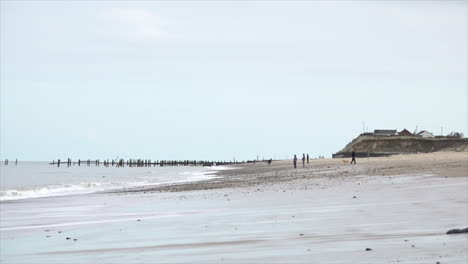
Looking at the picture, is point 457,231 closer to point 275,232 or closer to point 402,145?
point 275,232

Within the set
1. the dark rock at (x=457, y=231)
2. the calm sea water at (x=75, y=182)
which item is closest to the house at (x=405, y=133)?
the calm sea water at (x=75, y=182)

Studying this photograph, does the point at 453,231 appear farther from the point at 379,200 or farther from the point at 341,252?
the point at 379,200

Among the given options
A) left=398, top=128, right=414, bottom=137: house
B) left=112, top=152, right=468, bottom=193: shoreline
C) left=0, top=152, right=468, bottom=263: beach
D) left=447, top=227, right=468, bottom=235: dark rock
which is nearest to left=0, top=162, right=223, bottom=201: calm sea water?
left=112, top=152, right=468, bottom=193: shoreline

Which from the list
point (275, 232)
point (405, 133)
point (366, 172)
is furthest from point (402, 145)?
point (275, 232)

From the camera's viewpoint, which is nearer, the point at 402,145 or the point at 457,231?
the point at 457,231

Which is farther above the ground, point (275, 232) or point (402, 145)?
point (402, 145)

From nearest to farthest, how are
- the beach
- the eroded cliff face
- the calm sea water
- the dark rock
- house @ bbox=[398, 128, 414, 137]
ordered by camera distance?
the beach < the dark rock < the calm sea water < the eroded cliff face < house @ bbox=[398, 128, 414, 137]

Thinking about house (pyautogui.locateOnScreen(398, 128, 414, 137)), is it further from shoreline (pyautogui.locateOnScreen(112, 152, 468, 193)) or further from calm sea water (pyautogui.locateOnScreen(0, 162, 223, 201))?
shoreline (pyautogui.locateOnScreen(112, 152, 468, 193))

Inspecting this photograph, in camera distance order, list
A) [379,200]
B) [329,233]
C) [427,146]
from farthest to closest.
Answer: [427,146] < [379,200] < [329,233]

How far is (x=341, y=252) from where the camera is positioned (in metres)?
8.41

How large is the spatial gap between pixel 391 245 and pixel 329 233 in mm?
1828

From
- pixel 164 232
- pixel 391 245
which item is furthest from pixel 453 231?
pixel 164 232

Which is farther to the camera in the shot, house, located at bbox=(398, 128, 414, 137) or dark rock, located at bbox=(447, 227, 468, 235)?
house, located at bbox=(398, 128, 414, 137)

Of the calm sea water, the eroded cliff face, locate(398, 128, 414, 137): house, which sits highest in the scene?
locate(398, 128, 414, 137): house
